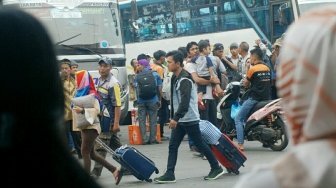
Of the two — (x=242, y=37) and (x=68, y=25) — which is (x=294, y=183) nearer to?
(x=68, y=25)

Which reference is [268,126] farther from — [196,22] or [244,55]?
[196,22]

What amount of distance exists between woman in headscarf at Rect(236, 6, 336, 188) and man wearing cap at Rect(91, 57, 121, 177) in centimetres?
944

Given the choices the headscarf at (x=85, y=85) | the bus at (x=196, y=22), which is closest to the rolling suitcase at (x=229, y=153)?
the headscarf at (x=85, y=85)

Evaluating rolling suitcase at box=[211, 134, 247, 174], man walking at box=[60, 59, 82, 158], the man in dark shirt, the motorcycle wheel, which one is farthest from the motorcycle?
man walking at box=[60, 59, 82, 158]

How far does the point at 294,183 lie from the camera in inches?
84.7

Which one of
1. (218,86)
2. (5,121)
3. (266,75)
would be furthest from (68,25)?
(5,121)

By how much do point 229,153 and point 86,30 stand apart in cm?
647

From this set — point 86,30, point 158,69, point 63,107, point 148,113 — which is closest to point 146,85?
point 148,113

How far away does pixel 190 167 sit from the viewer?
13.0 m

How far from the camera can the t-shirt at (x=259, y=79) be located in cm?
1362

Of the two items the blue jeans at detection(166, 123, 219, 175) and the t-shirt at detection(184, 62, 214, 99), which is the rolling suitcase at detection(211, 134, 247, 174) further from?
the t-shirt at detection(184, 62, 214, 99)

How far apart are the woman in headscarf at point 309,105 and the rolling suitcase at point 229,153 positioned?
31.1 ft

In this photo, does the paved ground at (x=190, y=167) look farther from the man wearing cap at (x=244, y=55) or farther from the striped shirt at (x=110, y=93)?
the man wearing cap at (x=244, y=55)

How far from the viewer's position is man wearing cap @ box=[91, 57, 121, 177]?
11.7 meters
